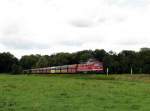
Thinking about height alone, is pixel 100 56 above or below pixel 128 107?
above

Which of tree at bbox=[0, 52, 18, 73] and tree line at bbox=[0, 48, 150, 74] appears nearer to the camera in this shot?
tree line at bbox=[0, 48, 150, 74]

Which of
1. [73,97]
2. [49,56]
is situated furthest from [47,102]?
[49,56]

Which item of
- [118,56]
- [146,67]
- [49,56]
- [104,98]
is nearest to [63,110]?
[104,98]

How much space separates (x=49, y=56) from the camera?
192 metres

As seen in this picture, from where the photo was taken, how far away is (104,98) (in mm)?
21797

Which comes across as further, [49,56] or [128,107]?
[49,56]

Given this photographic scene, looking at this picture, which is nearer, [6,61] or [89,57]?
[89,57]

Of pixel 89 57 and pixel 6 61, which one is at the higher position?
pixel 89 57

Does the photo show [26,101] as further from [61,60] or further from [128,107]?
[61,60]

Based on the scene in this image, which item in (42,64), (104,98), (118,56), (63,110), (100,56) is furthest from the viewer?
(42,64)

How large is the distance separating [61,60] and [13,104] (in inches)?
5486

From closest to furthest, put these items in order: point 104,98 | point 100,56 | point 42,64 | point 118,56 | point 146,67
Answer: point 104,98 < point 146,67 < point 118,56 < point 100,56 < point 42,64

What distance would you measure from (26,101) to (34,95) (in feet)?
9.13

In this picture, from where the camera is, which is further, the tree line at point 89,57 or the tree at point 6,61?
the tree at point 6,61
